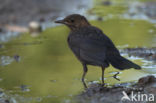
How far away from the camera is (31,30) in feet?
31.4

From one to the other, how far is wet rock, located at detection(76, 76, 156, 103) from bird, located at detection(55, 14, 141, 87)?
0.84ft

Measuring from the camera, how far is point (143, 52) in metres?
6.43

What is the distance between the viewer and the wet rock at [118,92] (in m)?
4.09

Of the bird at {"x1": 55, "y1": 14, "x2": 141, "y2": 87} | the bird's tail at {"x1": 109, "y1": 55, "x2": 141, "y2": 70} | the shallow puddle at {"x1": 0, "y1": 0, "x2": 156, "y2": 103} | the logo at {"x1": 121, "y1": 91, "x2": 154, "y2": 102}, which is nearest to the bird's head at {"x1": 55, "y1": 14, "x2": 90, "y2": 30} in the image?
the bird at {"x1": 55, "y1": 14, "x2": 141, "y2": 87}

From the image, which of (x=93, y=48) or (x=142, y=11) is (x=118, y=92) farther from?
(x=142, y=11)

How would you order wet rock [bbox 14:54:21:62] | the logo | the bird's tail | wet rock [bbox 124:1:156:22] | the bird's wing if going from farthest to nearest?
1. wet rock [bbox 124:1:156:22]
2. wet rock [bbox 14:54:21:62]
3. the bird's wing
4. the bird's tail
5. the logo

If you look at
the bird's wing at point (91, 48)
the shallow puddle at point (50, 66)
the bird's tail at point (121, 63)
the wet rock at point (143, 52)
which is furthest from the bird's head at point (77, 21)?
the wet rock at point (143, 52)

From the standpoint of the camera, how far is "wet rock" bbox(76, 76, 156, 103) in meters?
4.09

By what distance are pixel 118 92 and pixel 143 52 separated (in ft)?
7.62

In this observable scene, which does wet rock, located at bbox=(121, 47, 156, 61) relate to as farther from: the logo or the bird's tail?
the logo

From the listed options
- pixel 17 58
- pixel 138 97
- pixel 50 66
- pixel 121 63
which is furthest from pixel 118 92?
pixel 17 58

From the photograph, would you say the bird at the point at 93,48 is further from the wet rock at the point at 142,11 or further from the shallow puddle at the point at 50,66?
the wet rock at the point at 142,11

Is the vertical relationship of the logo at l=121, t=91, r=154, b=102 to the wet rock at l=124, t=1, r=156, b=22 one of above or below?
above

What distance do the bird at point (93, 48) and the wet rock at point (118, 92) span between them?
0.25m
